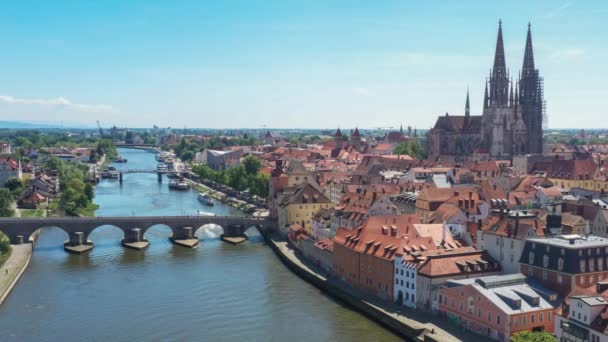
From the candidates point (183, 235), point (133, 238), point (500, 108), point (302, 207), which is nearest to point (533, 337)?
point (302, 207)

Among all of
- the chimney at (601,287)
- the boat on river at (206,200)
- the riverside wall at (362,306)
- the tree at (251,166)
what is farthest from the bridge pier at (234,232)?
the tree at (251,166)

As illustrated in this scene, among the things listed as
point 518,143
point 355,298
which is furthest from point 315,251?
point 518,143

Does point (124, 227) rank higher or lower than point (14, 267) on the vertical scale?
higher

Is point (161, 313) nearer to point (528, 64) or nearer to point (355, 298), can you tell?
point (355, 298)

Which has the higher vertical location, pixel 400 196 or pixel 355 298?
pixel 400 196

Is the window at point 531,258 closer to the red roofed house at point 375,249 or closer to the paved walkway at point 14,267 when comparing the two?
the red roofed house at point 375,249

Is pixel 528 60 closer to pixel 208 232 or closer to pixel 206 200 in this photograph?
pixel 206 200

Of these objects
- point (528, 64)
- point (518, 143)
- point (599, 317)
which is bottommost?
point (599, 317)

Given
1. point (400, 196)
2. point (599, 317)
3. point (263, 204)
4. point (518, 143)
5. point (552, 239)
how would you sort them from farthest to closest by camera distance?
point (518, 143) → point (263, 204) → point (400, 196) → point (552, 239) → point (599, 317)
